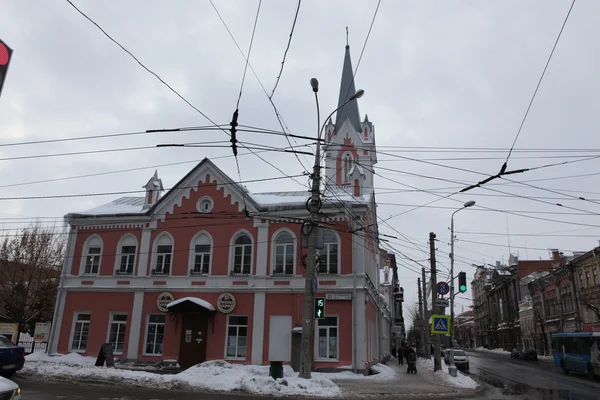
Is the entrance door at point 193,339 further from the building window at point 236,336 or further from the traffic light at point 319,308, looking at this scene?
the traffic light at point 319,308

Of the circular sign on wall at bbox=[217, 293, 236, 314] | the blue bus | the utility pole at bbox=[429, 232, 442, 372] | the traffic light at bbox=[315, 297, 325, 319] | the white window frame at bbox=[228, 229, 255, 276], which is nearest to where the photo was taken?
the traffic light at bbox=[315, 297, 325, 319]

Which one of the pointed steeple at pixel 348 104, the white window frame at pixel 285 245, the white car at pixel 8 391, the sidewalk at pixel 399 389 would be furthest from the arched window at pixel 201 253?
the white car at pixel 8 391

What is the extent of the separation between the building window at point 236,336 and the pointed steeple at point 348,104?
65.7 feet

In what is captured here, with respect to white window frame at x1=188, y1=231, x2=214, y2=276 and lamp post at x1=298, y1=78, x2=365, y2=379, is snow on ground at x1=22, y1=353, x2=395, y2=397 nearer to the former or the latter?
lamp post at x1=298, y1=78, x2=365, y2=379

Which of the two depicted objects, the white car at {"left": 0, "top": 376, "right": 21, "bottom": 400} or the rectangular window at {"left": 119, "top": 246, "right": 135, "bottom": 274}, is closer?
the white car at {"left": 0, "top": 376, "right": 21, "bottom": 400}

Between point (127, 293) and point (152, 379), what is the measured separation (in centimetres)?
1055

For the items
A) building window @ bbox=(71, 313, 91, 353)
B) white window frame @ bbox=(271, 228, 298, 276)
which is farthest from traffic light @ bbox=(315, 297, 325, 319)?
building window @ bbox=(71, 313, 91, 353)

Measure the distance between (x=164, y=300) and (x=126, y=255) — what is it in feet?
13.2

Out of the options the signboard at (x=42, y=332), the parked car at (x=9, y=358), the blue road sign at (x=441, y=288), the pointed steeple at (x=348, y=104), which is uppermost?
the pointed steeple at (x=348, y=104)

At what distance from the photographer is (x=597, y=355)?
25.7 m

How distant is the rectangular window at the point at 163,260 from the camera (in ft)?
82.2

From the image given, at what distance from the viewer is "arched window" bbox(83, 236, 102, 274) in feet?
86.5

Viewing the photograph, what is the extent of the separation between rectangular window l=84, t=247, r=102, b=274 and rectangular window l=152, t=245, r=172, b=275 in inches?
155

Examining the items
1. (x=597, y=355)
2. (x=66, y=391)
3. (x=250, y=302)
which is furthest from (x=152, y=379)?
(x=597, y=355)
